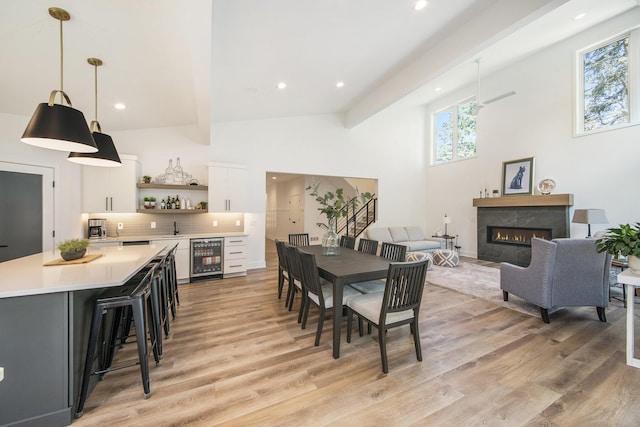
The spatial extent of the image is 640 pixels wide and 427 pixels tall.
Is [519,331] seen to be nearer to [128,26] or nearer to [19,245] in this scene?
[128,26]

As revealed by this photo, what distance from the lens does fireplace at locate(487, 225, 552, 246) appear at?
5.61 m

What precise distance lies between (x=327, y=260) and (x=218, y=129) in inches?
159

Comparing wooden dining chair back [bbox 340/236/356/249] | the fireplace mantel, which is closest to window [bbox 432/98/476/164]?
the fireplace mantel

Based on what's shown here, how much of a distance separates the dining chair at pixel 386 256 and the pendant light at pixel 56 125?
2.61m

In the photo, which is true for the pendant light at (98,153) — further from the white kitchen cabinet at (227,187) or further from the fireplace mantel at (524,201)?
the fireplace mantel at (524,201)

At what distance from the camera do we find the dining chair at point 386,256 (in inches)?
110

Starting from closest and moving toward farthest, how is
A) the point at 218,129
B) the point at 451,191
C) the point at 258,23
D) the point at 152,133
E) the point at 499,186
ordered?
1. the point at 258,23
2. the point at 152,133
3. the point at 218,129
4. the point at 499,186
5. the point at 451,191

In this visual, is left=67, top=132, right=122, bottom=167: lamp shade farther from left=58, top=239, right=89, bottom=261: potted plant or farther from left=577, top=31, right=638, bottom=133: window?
left=577, top=31, right=638, bottom=133: window

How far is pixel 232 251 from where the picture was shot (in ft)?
15.8

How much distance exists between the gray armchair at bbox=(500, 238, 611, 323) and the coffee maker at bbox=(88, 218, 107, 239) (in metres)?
6.45

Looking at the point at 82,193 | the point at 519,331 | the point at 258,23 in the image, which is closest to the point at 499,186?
the point at 519,331

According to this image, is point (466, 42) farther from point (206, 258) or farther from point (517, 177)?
point (206, 258)

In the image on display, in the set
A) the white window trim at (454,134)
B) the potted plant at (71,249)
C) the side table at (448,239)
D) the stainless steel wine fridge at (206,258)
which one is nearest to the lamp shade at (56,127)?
the potted plant at (71,249)

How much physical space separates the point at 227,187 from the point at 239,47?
2.71 metres
